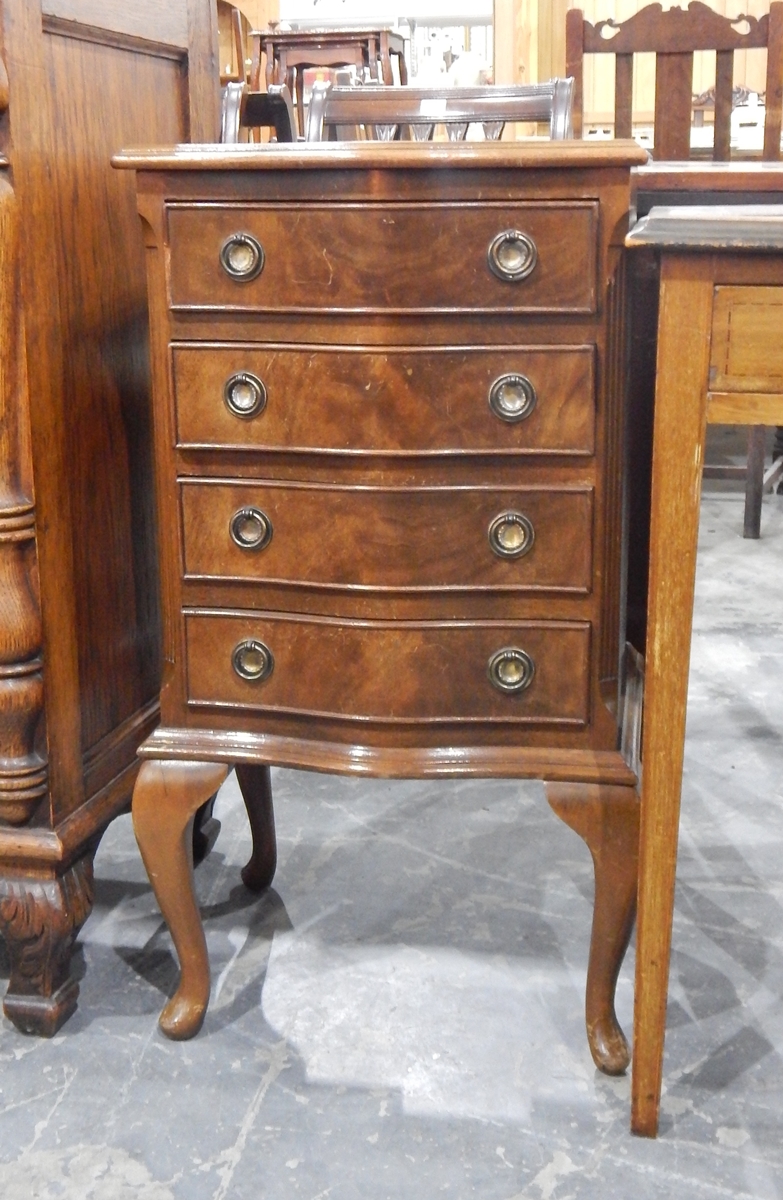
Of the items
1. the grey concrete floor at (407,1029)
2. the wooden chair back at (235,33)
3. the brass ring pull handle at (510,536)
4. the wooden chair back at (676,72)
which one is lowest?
the grey concrete floor at (407,1029)

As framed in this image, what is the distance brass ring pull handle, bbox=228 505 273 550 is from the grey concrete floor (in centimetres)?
63

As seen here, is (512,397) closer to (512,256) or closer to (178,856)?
(512,256)

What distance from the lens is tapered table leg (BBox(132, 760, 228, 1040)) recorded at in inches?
57.3

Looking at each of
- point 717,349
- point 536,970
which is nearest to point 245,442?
point 717,349

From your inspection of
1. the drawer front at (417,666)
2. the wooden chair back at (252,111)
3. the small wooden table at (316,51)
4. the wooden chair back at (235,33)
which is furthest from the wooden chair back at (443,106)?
the wooden chair back at (235,33)

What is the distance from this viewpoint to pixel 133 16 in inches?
62.0

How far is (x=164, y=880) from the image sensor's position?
58.7 inches

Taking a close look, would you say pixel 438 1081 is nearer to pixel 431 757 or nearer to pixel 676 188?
pixel 431 757

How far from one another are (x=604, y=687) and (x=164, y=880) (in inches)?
22.2

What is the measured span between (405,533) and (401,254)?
28 centimetres

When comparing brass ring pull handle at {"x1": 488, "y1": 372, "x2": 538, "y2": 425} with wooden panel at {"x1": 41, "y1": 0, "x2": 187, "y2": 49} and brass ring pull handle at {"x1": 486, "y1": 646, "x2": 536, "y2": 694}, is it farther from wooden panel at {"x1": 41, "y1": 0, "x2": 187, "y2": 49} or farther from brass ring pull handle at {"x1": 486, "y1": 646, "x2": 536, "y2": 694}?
wooden panel at {"x1": 41, "y1": 0, "x2": 187, "y2": 49}

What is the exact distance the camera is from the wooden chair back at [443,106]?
1.75 metres

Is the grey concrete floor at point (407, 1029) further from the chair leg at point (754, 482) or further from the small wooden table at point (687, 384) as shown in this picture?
the chair leg at point (754, 482)

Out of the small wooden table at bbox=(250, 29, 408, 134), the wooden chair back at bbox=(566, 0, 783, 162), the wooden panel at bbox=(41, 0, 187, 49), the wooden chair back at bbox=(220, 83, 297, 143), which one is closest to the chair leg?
the wooden chair back at bbox=(566, 0, 783, 162)
